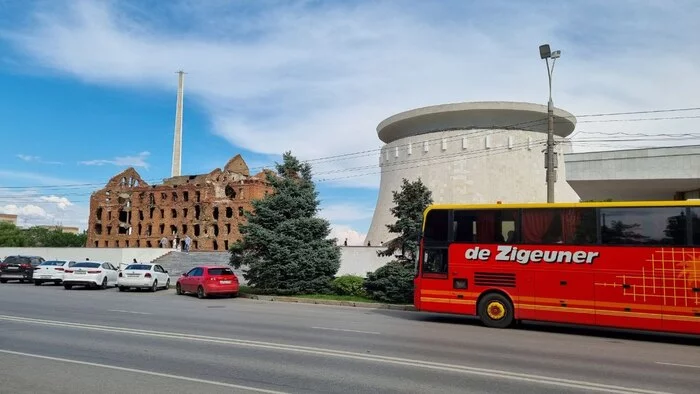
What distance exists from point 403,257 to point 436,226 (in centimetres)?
597

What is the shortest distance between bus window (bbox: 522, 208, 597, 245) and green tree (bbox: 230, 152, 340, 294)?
11.5 m

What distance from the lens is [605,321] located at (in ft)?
44.8

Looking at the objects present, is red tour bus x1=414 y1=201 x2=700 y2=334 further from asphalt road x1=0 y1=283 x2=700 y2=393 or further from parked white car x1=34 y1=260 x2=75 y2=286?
parked white car x1=34 y1=260 x2=75 y2=286

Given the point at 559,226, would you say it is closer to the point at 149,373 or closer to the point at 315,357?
the point at 315,357

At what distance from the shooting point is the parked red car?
23.3m

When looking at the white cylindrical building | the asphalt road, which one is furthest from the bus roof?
the white cylindrical building

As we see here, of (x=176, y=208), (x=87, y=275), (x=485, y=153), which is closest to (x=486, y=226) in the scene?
(x=87, y=275)

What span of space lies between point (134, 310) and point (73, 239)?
100 meters

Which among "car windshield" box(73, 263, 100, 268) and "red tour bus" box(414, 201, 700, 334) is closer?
"red tour bus" box(414, 201, 700, 334)

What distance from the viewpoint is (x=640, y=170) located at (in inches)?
1166

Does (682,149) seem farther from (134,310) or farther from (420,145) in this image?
(134,310)

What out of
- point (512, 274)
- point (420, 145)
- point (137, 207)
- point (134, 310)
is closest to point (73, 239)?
point (137, 207)

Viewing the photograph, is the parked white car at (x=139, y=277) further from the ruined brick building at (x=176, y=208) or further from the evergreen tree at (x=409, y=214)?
the ruined brick building at (x=176, y=208)

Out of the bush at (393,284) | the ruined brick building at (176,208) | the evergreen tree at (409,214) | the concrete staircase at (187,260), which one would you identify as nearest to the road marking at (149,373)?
the bush at (393,284)
